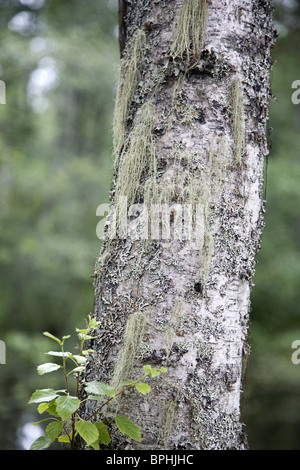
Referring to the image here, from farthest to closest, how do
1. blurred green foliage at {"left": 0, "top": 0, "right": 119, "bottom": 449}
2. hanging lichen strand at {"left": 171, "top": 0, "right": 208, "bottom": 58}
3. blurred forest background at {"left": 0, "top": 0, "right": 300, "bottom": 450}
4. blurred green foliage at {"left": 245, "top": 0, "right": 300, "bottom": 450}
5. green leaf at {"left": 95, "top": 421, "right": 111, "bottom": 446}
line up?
blurred green foliage at {"left": 0, "top": 0, "right": 119, "bottom": 449}
blurred forest background at {"left": 0, "top": 0, "right": 300, "bottom": 450}
blurred green foliage at {"left": 245, "top": 0, "right": 300, "bottom": 450}
hanging lichen strand at {"left": 171, "top": 0, "right": 208, "bottom": 58}
green leaf at {"left": 95, "top": 421, "right": 111, "bottom": 446}

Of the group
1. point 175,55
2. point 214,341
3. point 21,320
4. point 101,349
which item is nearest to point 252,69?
point 175,55

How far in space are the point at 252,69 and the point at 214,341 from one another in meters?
0.98

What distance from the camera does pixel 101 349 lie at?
1486 millimetres

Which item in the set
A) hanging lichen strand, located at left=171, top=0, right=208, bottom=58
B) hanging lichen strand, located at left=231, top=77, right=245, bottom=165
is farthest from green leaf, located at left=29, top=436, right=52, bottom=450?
hanging lichen strand, located at left=171, top=0, right=208, bottom=58

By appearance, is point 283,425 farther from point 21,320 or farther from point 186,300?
point 21,320

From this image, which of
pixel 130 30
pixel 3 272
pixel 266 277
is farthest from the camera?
pixel 3 272

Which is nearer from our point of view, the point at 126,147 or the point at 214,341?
the point at 214,341

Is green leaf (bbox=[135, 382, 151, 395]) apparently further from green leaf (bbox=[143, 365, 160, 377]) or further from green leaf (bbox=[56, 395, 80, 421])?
green leaf (bbox=[56, 395, 80, 421])

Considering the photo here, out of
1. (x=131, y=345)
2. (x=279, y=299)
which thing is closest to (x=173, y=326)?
(x=131, y=345)

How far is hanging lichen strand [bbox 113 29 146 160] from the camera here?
158 centimetres

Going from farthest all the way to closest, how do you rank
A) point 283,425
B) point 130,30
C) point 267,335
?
point 267,335 → point 283,425 → point 130,30

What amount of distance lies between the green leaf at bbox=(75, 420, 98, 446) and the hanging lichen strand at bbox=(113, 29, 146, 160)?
0.94 meters

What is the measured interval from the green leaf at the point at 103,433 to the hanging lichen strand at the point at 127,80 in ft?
3.12

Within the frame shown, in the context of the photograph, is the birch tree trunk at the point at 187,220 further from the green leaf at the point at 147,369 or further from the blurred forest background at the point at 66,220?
the blurred forest background at the point at 66,220
